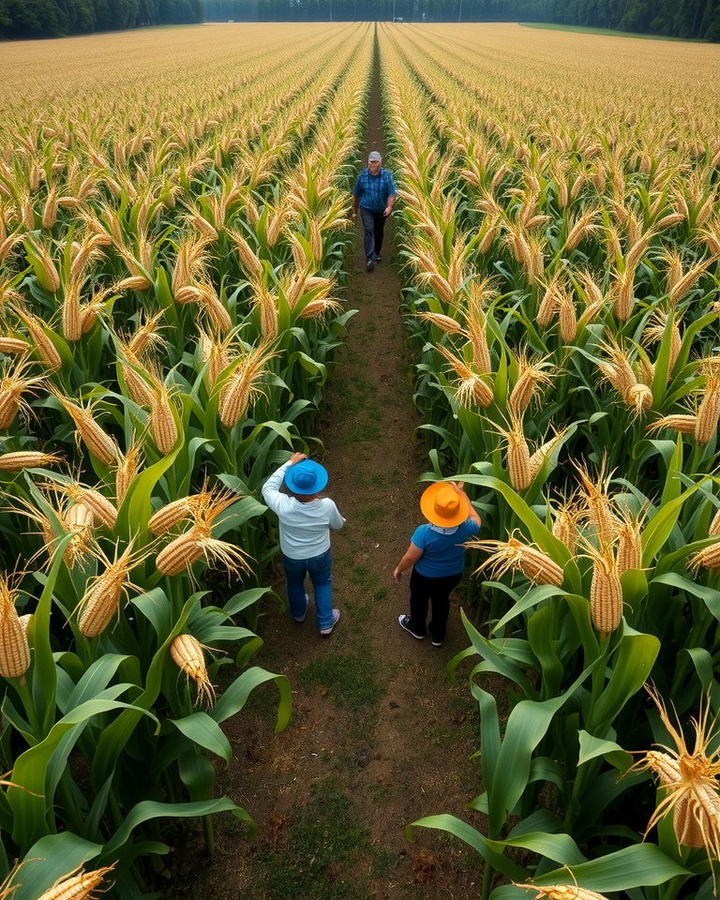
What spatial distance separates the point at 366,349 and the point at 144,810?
642cm

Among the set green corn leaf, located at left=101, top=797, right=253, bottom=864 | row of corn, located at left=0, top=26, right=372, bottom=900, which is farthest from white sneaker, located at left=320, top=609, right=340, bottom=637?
green corn leaf, located at left=101, top=797, right=253, bottom=864

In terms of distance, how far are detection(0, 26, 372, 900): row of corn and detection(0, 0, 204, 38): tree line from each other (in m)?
60.6

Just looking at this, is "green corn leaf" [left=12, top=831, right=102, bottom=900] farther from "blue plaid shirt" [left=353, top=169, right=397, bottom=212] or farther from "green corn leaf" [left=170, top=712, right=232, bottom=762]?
"blue plaid shirt" [left=353, top=169, right=397, bottom=212]

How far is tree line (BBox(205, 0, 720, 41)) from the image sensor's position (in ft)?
198

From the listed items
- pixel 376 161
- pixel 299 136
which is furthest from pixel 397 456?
pixel 299 136

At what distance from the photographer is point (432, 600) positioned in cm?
385

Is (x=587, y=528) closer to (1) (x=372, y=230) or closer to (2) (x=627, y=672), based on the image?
(2) (x=627, y=672)

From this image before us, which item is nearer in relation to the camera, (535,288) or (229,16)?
(535,288)

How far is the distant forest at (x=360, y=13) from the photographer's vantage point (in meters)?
55.8

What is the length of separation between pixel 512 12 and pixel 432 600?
155m

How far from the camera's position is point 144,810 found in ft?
6.91

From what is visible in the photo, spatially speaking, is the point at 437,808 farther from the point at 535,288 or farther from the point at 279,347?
the point at 535,288

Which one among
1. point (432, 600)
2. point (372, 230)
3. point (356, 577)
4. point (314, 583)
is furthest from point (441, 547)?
point (372, 230)

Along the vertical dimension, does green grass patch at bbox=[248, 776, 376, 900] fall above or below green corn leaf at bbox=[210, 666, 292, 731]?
below
